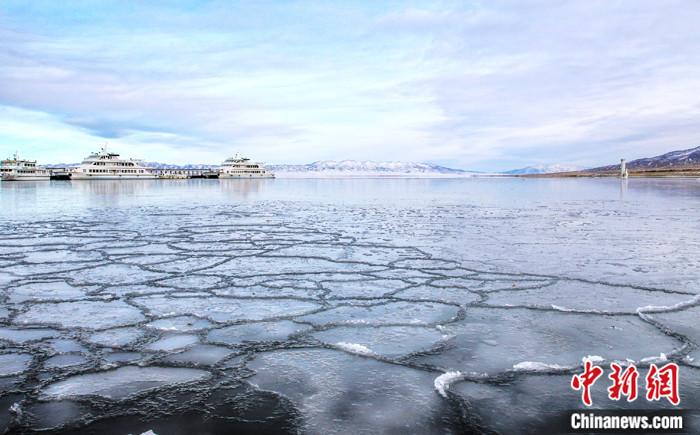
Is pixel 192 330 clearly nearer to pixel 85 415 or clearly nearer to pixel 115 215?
pixel 85 415

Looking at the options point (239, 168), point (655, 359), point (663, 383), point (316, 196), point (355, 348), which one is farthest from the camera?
point (239, 168)

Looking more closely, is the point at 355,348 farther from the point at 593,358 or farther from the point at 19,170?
the point at 19,170

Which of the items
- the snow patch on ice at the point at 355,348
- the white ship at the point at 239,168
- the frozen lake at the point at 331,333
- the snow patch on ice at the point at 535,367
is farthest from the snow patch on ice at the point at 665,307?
the white ship at the point at 239,168

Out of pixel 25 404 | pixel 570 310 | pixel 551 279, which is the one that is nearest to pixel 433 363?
pixel 570 310

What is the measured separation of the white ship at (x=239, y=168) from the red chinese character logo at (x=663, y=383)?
10084 centimetres


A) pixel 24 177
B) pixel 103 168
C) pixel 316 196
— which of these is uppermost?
pixel 103 168

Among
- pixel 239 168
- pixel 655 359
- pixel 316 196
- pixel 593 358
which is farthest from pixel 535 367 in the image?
pixel 239 168

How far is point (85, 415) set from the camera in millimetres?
3000

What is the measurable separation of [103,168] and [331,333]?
299 feet

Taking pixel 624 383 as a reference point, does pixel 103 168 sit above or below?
above

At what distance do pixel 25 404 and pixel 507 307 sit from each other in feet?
14.3

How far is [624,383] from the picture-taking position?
344 centimetres

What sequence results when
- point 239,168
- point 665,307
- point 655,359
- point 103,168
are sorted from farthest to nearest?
1. point 239,168
2. point 103,168
3. point 665,307
4. point 655,359

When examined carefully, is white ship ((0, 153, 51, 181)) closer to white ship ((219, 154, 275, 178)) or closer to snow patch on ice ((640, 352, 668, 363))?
white ship ((219, 154, 275, 178))
